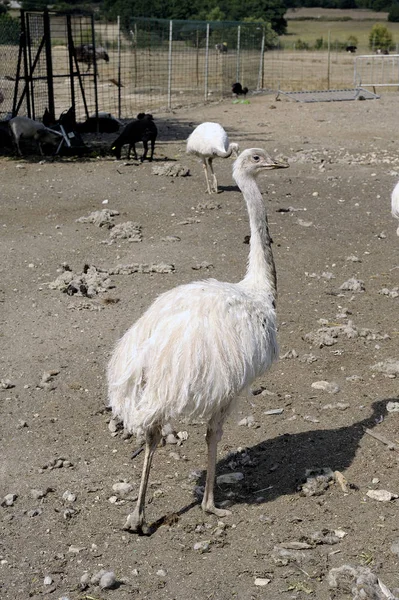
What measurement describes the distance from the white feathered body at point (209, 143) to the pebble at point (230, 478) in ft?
24.8

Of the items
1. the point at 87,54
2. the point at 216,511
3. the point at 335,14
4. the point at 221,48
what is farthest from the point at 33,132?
the point at 335,14

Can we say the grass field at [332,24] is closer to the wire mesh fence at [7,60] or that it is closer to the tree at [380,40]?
the tree at [380,40]

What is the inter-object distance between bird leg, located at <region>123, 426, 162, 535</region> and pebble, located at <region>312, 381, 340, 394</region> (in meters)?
1.92

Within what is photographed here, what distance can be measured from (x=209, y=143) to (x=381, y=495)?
8.13 meters

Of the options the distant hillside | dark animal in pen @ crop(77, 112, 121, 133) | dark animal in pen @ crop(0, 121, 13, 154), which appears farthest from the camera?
the distant hillside

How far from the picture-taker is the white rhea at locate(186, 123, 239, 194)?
12102 millimetres

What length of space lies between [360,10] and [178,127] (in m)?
92.2

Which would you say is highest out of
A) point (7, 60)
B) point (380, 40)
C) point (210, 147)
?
point (7, 60)

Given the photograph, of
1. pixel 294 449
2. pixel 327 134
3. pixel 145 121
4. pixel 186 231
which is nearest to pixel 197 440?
pixel 294 449

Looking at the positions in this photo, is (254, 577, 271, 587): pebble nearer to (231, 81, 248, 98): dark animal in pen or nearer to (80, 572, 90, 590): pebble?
(80, 572, 90, 590): pebble

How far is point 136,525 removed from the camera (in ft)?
15.1

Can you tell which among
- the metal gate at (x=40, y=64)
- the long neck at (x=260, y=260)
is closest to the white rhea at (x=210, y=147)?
the metal gate at (x=40, y=64)

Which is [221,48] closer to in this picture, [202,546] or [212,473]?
[212,473]

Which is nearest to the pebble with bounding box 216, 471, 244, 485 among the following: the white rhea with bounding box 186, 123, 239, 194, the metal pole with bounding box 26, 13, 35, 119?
the white rhea with bounding box 186, 123, 239, 194
